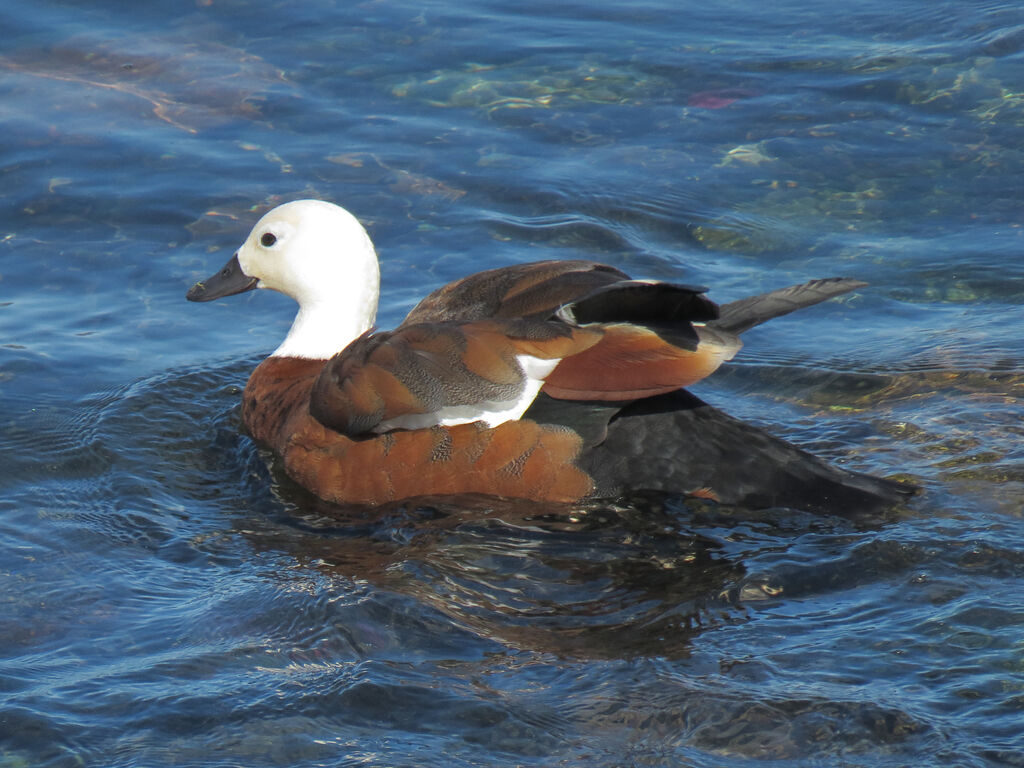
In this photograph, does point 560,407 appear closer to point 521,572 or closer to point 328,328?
point 521,572

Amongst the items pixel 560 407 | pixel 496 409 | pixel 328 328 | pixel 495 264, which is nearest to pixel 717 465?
pixel 560 407

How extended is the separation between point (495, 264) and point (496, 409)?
8.10 ft

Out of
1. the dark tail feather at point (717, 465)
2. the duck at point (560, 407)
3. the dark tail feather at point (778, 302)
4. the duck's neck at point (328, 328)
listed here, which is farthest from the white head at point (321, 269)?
the dark tail feather at point (778, 302)

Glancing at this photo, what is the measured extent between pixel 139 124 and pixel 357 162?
1605 mm

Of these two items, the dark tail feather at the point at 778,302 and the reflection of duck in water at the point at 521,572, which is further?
the dark tail feather at the point at 778,302

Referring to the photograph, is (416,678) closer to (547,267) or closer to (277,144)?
(547,267)

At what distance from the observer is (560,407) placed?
5.15m

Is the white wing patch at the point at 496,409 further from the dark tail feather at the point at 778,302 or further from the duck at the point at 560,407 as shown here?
the dark tail feather at the point at 778,302

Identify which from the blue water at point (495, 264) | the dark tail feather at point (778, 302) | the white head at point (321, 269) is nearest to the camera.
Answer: the blue water at point (495, 264)

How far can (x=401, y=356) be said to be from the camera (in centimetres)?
515

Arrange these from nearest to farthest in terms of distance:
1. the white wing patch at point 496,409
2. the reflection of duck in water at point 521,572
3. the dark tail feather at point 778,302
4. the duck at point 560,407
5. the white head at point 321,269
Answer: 1. the reflection of duck in water at point 521,572
2. the dark tail feather at point 778,302
3. the duck at point 560,407
4. the white wing patch at point 496,409
5. the white head at point 321,269

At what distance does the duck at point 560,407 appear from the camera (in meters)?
4.93

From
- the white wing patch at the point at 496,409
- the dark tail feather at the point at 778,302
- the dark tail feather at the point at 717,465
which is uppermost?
the dark tail feather at the point at 778,302

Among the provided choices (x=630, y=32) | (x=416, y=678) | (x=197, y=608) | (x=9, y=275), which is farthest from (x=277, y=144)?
(x=416, y=678)
